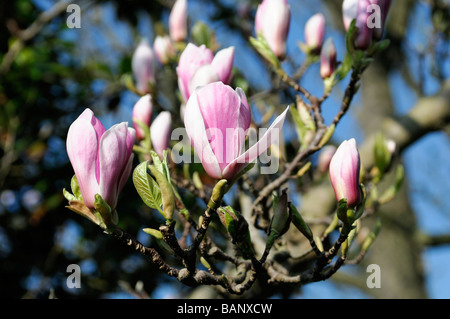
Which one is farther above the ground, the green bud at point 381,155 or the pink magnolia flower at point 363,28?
the pink magnolia flower at point 363,28

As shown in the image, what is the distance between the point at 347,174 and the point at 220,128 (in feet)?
0.62

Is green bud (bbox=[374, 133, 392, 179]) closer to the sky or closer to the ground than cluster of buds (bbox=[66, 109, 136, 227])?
closer to the ground

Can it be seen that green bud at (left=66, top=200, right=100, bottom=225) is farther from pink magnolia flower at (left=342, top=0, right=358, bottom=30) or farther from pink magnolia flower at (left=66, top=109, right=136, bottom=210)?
pink magnolia flower at (left=342, top=0, right=358, bottom=30)

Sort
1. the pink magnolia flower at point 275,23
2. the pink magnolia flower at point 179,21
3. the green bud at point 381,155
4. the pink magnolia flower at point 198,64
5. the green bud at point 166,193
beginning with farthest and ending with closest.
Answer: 1. the pink magnolia flower at point 179,21
2. the green bud at point 381,155
3. the pink magnolia flower at point 275,23
4. the pink magnolia flower at point 198,64
5. the green bud at point 166,193

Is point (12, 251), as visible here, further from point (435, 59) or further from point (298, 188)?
point (435, 59)

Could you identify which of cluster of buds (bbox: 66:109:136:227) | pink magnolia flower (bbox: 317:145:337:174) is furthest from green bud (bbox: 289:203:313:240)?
pink magnolia flower (bbox: 317:145:337:174)

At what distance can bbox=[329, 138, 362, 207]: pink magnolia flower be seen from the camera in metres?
0.62

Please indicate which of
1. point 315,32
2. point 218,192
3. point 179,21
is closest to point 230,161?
point 218,192

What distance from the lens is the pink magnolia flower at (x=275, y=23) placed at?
89 centimetres

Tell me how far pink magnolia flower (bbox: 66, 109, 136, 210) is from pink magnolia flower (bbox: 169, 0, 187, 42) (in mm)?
650

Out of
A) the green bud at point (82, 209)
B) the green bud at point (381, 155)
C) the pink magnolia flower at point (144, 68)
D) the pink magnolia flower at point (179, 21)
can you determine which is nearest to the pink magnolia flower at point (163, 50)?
the pink magnolia flower at point (179, 21)

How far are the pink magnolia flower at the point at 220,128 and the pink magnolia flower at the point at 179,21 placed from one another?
673 mm

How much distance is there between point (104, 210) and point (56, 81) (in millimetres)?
Answer: 1755

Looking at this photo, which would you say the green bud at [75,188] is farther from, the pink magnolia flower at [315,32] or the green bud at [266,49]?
the pink magnolia flower at [315,32]
